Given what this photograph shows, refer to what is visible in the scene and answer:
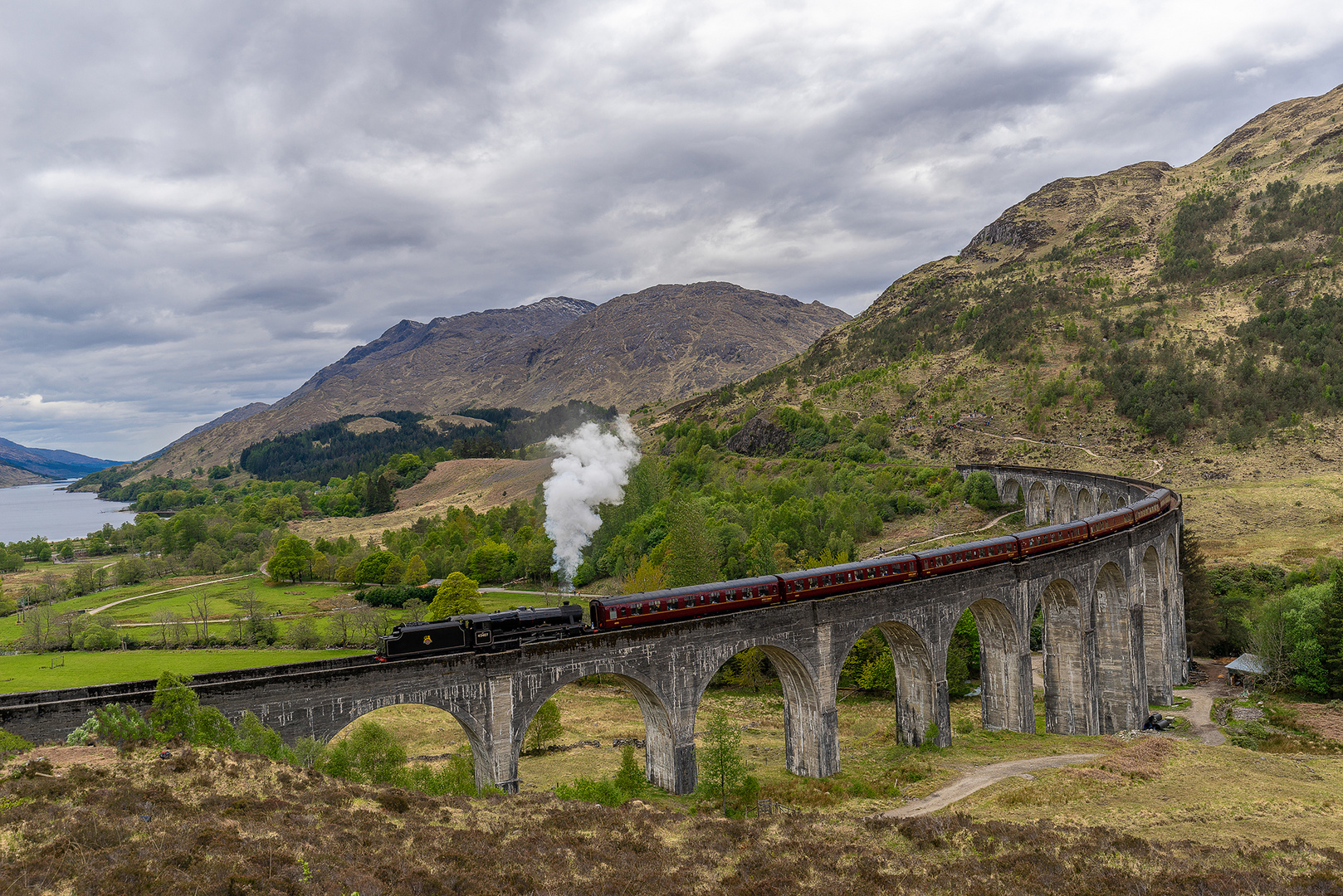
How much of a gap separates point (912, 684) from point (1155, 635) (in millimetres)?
27031

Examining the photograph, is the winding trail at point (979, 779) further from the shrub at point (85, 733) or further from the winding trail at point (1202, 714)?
the shrub at point (85, 733)

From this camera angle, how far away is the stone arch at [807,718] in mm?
33344

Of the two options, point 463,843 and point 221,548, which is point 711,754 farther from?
point 221,548

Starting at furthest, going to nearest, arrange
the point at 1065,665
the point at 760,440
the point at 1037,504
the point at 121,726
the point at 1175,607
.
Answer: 1. the point at 760,440
2. the point at 1037,504
3. the point at 1175,607
4. the point at 1065,665
5. the point at 121,726

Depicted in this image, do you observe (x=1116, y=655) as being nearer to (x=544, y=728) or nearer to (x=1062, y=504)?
(x=544, y=728)

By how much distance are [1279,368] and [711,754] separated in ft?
450

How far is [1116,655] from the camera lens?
47.0 m

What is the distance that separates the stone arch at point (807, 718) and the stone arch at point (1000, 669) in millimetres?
12390

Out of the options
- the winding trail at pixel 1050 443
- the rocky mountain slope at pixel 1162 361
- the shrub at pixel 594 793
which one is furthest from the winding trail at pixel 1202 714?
the winding trail at pixel 1050 443

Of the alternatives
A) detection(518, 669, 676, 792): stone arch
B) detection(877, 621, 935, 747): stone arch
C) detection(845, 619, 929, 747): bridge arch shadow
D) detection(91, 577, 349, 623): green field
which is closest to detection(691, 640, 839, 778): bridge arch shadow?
detection(518, 669, 676, 792): stone arch

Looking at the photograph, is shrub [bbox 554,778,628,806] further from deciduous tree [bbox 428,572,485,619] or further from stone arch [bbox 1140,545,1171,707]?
stone arch [bbox 1140,545,1171,707]

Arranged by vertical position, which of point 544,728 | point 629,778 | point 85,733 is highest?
point 85,733

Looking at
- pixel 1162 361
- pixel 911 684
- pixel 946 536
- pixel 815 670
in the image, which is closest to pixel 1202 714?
pixel 911 684

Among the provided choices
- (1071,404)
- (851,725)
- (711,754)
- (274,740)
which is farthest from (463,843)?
(1071,404)
